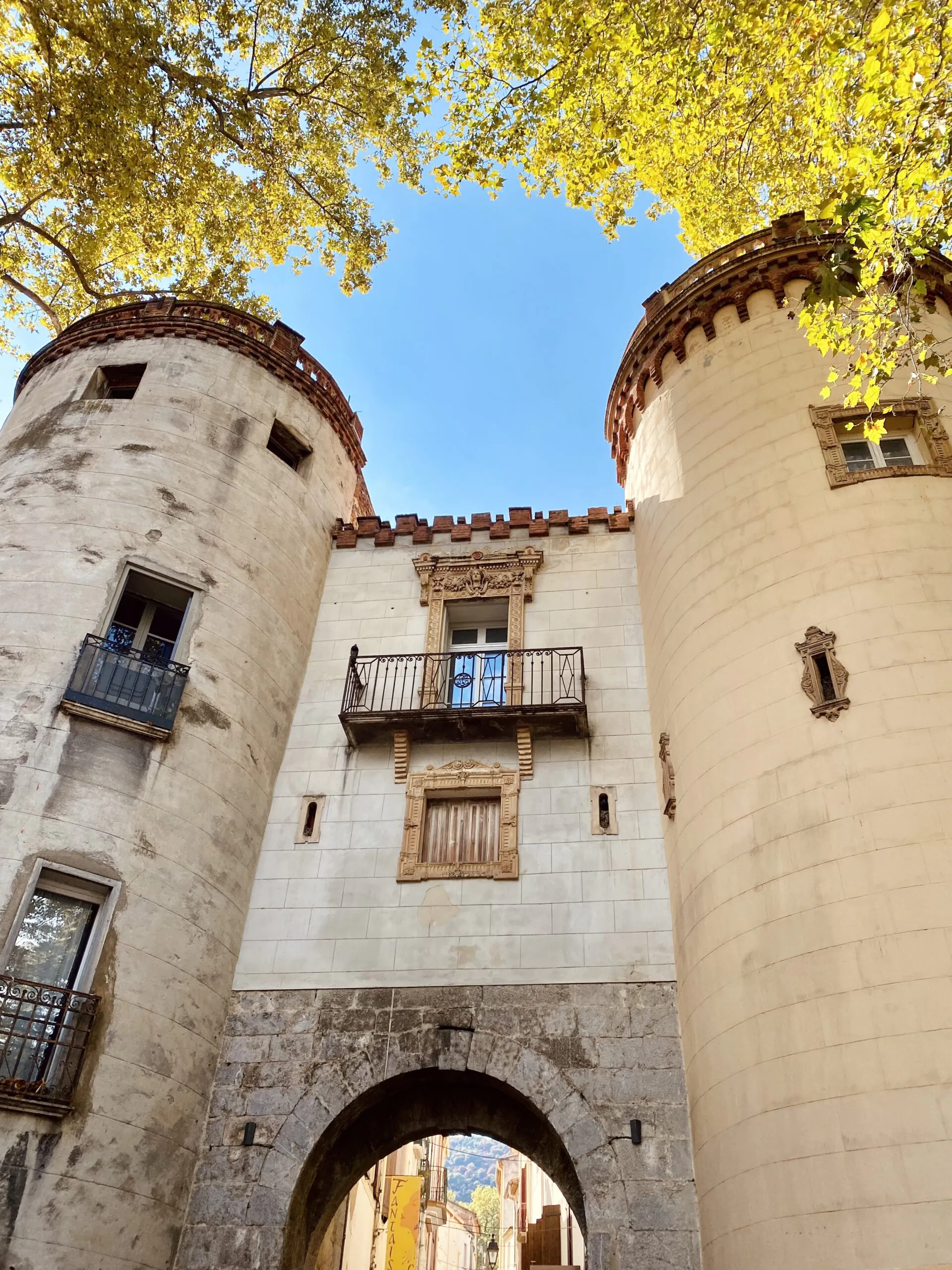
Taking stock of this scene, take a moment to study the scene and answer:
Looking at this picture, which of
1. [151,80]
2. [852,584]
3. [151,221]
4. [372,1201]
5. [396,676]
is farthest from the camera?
[372,1201]

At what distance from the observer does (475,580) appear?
14.8 m

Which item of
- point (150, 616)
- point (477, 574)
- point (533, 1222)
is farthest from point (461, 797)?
point (533, 1222)

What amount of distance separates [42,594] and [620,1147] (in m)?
9.09

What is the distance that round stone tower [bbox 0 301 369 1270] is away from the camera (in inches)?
348

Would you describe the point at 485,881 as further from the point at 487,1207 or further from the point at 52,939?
the point at 487,1207

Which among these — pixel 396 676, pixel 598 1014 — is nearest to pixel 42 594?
pixel 396 676

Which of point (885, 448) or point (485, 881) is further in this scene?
point (885, 448)

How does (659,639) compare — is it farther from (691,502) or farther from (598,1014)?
(598,1014)

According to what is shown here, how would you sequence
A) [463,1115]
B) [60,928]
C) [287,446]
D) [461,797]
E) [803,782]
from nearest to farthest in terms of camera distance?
[803,782] → [60,928] → [463,1115] → [461,797] → [287,446]

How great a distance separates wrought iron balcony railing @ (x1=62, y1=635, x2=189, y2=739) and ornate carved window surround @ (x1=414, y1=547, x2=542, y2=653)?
13.8 feet

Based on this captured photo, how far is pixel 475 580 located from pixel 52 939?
26.1ft

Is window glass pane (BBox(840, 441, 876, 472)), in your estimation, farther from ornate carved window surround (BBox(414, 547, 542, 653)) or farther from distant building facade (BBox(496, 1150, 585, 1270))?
distant building facade (BBox(496, 1150, 585, 1270))

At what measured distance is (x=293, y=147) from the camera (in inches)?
677

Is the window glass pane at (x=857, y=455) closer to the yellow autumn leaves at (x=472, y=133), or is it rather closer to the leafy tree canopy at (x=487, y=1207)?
the yellow autumn leaves at (x=472, y=133)
